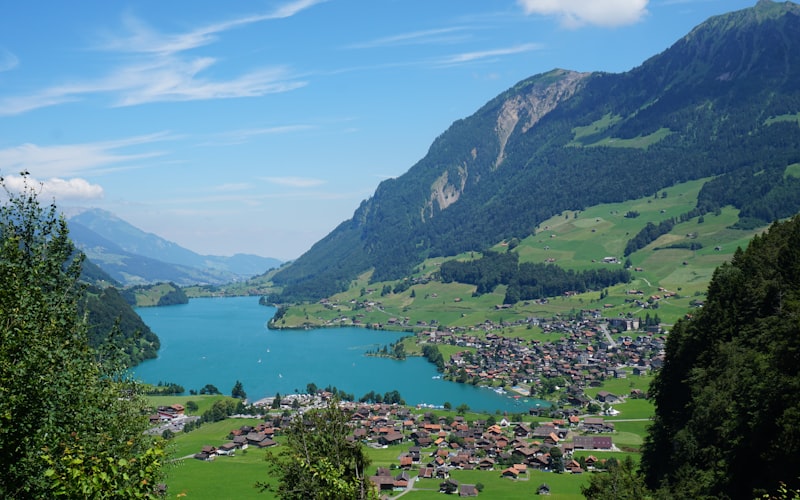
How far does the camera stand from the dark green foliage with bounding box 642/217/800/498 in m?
21.5

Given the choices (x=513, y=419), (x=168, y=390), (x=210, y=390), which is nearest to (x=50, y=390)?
(x=513, y=419)

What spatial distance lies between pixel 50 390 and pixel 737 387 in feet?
85.1

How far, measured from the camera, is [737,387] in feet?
87.1

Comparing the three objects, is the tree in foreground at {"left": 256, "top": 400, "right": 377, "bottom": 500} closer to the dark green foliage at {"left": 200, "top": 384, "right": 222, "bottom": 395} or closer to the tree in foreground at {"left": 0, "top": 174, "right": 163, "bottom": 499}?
the tree in foreground at {"left": 0, "top": 174, "right": 163, "bottom": 499}

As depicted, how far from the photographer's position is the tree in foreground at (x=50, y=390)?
27.1 ft

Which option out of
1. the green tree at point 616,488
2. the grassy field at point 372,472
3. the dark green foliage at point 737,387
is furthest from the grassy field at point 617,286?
the green tree at point 616,488

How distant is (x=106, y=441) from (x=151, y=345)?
413 feet

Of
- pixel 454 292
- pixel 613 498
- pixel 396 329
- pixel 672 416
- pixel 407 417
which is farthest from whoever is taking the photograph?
pixel 454 292

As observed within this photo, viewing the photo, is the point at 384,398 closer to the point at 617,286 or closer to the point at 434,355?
the point at 434,355

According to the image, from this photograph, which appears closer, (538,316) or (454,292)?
(538,316)

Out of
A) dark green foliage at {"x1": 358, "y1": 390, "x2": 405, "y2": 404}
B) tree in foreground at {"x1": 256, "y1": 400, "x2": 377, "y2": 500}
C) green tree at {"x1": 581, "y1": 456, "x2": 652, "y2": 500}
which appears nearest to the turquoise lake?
dark green foliage at {"x1": 358, "y1": 390, "x2": 405, "y2": 404}

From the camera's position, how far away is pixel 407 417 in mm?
77812

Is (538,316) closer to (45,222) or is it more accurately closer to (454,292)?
(454,292)

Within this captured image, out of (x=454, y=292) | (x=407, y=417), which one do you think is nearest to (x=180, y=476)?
(x=407, y=417)
